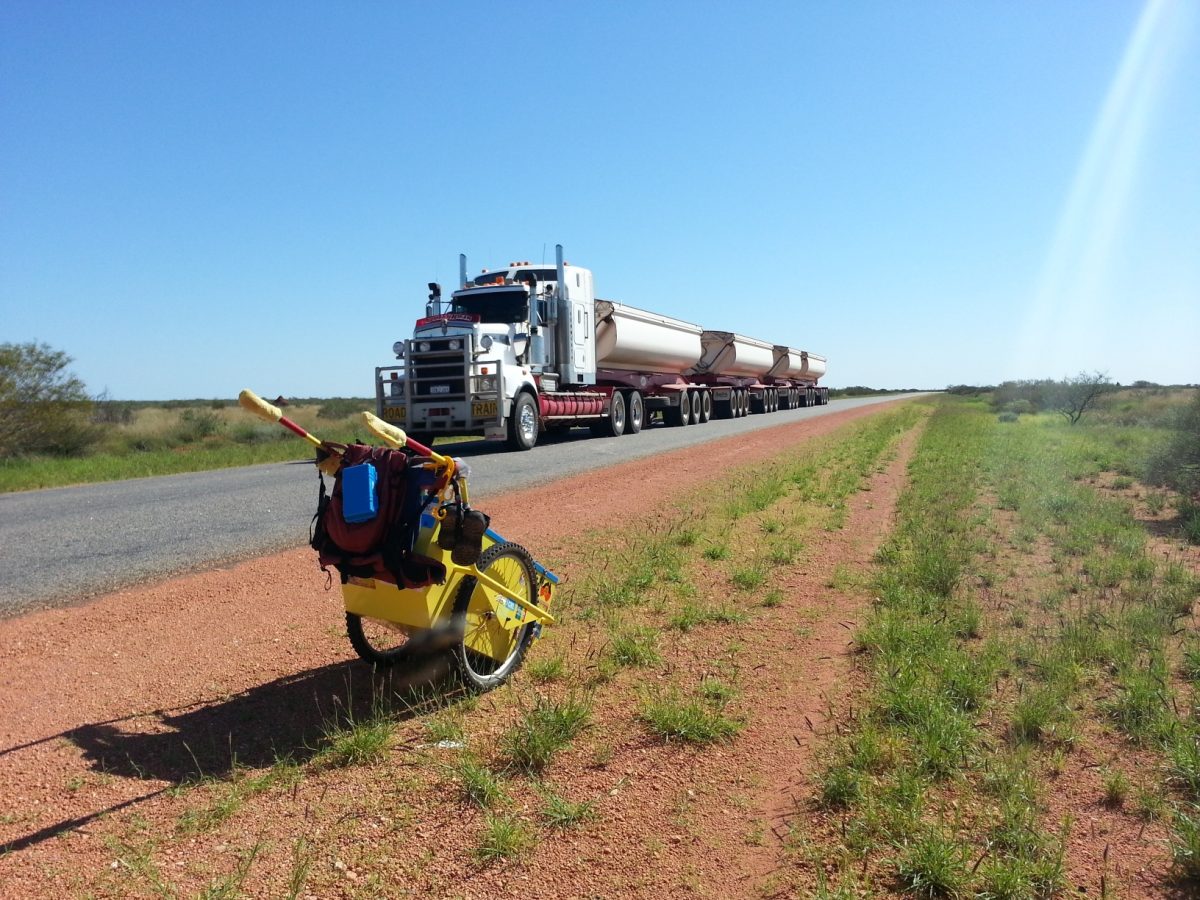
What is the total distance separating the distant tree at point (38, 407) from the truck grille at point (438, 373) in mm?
11826

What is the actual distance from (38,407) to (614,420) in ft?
51.3

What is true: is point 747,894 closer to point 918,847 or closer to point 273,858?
point 918,847

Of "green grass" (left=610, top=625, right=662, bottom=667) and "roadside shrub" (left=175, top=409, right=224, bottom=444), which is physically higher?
"roadside shrub" (left=175, top=409, right=224, bottom=444)

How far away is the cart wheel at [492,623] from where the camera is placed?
147 inches

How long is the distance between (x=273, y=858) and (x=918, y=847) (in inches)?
83.3

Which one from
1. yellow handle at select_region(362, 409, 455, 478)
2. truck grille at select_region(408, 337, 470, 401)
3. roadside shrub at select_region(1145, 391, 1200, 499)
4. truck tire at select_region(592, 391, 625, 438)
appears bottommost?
roadside shrub at select_region(1145, 391, 1200, 499)

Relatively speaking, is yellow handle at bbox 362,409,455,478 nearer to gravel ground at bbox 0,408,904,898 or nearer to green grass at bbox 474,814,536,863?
gravel ground at bbox 0,408,904,898

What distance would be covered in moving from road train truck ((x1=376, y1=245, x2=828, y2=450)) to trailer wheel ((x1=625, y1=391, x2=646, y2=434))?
0.03m

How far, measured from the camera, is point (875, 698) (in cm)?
370

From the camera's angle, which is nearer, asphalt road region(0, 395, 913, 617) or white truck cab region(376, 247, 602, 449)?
asphalt road region(0, 395, 913, 617)

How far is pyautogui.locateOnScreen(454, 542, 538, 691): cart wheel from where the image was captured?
12.3 feet

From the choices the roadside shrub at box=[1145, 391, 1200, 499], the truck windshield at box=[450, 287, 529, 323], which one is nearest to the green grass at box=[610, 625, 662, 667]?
the roadside shrub at box=[1145, 391, 1200, 499]

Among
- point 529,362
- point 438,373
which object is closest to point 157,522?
point 438,373

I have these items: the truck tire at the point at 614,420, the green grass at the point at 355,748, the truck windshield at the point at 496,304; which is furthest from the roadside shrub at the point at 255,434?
the green grass at the point at 355,748
